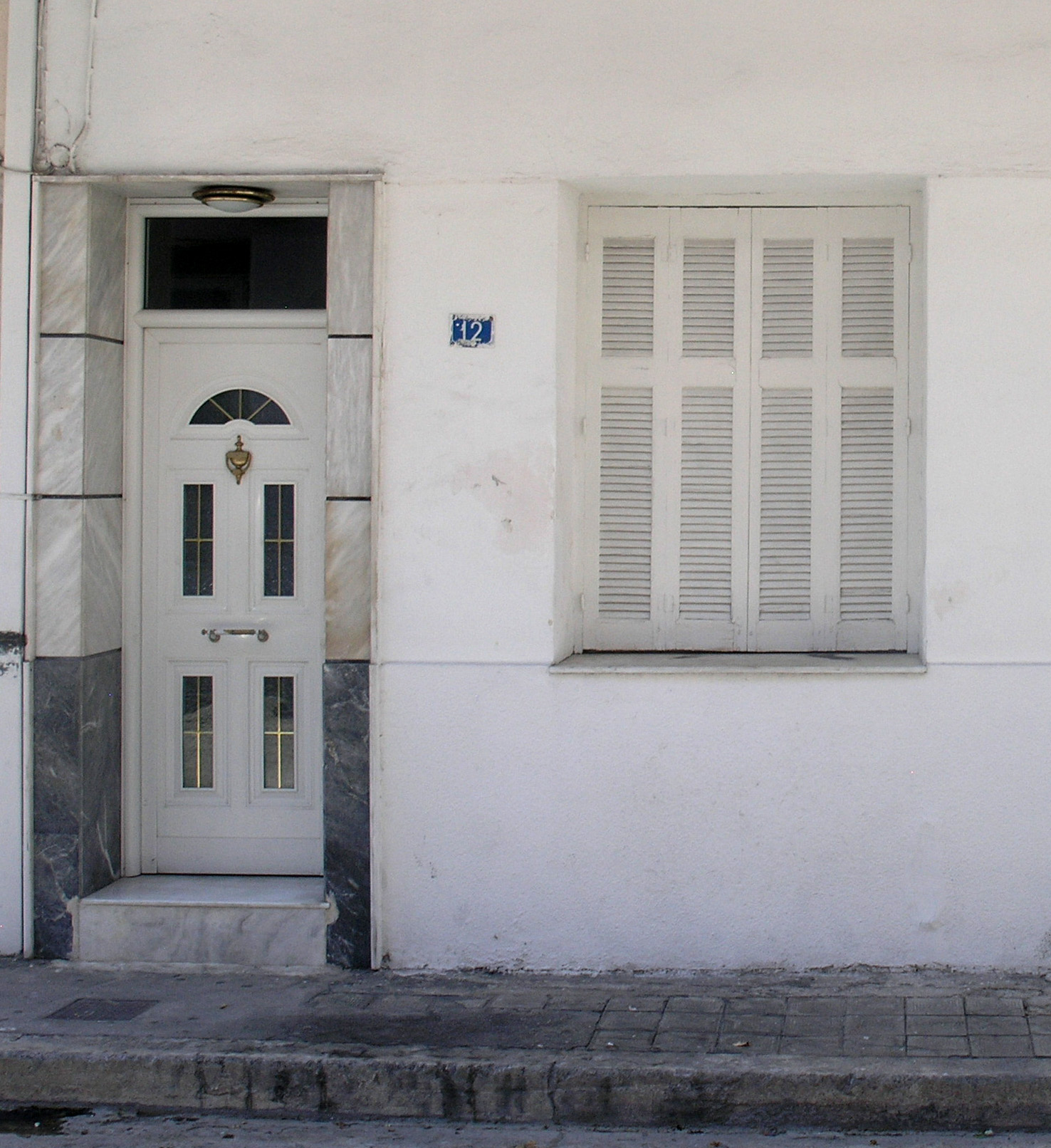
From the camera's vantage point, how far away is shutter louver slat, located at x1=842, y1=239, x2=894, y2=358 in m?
6.34

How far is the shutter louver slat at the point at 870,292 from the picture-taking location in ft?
20.8

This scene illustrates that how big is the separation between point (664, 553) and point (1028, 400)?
1.62m

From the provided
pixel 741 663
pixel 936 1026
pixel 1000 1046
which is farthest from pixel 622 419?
pixel 1000 1046

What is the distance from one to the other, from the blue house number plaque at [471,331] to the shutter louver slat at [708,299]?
0.92 m

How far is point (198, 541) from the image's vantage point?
6586mm

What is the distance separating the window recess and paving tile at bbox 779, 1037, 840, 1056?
1.81 metres

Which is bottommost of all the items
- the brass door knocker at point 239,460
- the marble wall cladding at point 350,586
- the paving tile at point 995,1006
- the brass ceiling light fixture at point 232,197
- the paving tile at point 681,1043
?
the paving tile at point 681,1043

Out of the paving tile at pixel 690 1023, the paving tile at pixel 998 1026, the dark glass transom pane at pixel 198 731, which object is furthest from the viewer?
the dark glass transom pane at pixel 198 731

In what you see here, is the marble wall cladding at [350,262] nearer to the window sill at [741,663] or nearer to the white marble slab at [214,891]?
the window sill at [741,663]

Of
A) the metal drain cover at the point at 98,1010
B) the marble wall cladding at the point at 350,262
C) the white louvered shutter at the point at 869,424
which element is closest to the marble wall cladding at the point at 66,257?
the marble wall cladding at the point at 350,262

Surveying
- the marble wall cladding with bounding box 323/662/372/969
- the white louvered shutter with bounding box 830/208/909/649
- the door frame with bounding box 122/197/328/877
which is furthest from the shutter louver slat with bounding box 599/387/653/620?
the door frame with bounding box 122/197/328/877

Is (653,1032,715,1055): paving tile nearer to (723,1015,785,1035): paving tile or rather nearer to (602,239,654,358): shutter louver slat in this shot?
(723,1015,785,1035): paving tile

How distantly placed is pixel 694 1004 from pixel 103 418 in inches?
136

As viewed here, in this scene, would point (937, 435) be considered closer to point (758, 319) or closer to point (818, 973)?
point (758, 319)
